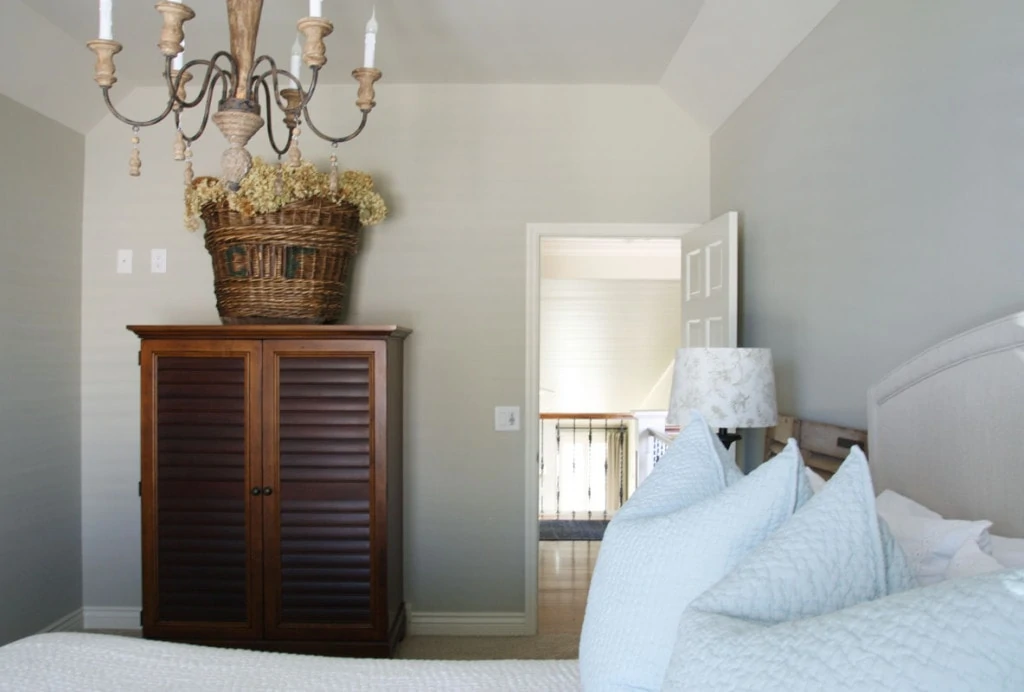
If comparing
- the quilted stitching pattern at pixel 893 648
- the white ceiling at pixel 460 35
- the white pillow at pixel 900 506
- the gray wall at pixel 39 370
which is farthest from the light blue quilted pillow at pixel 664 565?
the gray wall at pixel 39 370

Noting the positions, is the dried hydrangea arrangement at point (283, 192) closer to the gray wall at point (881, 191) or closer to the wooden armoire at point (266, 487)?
the wooden armoire at point (266, 487)

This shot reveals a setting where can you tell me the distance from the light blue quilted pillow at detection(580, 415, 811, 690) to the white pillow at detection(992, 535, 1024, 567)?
1.47 feet

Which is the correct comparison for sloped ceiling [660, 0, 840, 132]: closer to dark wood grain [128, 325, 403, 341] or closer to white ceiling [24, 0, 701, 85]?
white ceiling [24, 0, 701, 85]

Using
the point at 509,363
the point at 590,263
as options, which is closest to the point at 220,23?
the point at 509,363

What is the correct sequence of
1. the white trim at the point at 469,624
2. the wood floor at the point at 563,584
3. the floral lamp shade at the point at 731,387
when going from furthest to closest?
1. the wood floor at the point at 563,584
2. the white trim at the point at 469,624
3. the floral lamp shade at the point at 731,387

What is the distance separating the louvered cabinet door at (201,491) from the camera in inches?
117

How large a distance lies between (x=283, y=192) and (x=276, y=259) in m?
0.27

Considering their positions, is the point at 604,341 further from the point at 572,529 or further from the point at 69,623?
the point at 69,623

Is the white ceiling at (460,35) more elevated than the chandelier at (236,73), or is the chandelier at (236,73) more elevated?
the white ceiling at (460,35)

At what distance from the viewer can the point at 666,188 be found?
3584 mm

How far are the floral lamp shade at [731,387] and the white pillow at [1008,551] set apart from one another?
3.22 ft

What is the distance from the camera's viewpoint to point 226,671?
1.31 metres

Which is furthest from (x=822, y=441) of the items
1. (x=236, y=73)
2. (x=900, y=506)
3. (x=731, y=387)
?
(x=236, y=73)

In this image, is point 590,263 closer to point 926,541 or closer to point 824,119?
point 824,119
